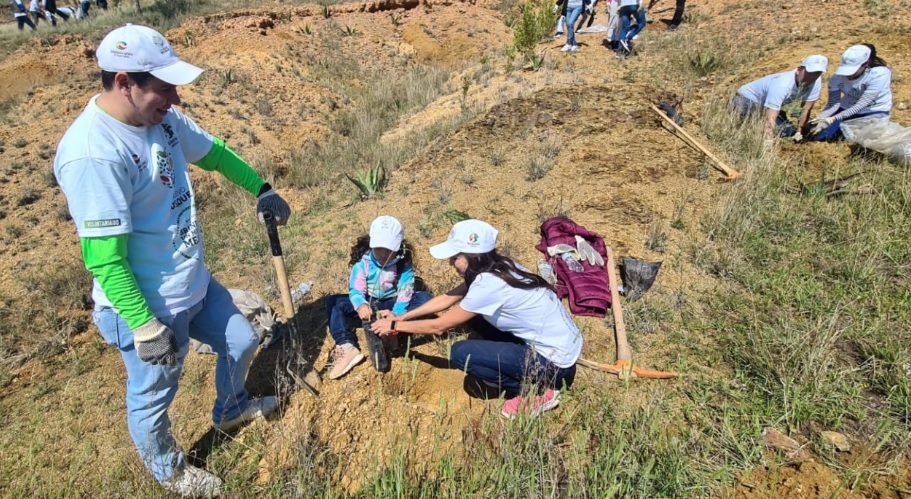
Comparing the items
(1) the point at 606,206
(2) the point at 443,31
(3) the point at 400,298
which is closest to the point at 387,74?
(2) the point at 443,31

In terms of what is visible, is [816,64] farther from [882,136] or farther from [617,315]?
[617,315]

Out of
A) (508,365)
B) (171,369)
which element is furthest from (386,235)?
(171,369)

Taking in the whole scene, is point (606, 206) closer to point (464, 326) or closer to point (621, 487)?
point (464, 326)

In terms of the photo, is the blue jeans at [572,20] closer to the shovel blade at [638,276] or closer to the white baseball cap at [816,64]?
the white baseball cap at [816,64]

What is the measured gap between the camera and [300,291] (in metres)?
3.59

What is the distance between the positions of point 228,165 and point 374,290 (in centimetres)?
113

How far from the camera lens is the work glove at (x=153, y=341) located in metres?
1.65

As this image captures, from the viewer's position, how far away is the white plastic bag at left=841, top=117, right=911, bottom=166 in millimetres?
4051

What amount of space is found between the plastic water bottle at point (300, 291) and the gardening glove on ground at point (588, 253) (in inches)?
81.8

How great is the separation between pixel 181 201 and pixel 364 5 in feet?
50.1

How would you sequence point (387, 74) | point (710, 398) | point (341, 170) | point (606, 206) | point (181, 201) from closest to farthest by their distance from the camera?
point (181, 201) → point (710, 398) → point (606, 206) → point (341, 170) → point (387, 74)

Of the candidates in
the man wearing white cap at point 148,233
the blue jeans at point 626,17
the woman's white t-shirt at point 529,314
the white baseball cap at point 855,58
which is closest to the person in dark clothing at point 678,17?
the blue jeans at point 626,17

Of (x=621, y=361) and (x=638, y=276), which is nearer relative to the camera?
(x=621, y=361)

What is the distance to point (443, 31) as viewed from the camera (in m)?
14.8
